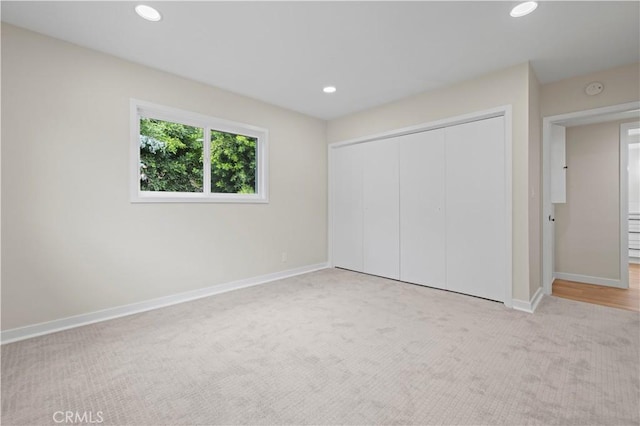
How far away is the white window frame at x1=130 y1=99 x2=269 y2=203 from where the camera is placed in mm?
2918

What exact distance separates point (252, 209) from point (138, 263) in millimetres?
1467

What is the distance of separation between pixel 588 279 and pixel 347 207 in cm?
356

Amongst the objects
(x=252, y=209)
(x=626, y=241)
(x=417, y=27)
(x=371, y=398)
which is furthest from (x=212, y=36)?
(x=626, y=241)

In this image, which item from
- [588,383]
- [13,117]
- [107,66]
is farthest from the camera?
[107,66]

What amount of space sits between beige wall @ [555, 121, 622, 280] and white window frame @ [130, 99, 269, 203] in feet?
14.6

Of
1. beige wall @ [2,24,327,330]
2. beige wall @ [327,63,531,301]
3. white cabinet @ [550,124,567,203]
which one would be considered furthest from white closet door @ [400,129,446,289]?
beige wall @ [2,24,327,330]

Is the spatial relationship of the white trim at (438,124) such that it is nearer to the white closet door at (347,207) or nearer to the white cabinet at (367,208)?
the white cabinet at (367,208)

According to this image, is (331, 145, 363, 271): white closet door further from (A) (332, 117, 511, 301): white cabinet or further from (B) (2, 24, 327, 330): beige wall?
(B) (2, 24, 327, 330): beige wall

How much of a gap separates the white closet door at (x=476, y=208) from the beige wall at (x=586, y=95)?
855mm

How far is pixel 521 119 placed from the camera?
2967mm

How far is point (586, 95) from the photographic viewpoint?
3.19 meters

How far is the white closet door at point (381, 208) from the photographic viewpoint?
4.13m

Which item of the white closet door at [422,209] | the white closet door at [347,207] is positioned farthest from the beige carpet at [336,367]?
the white closet door at [347,207]

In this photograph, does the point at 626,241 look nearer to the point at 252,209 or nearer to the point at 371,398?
the point at 371,398
